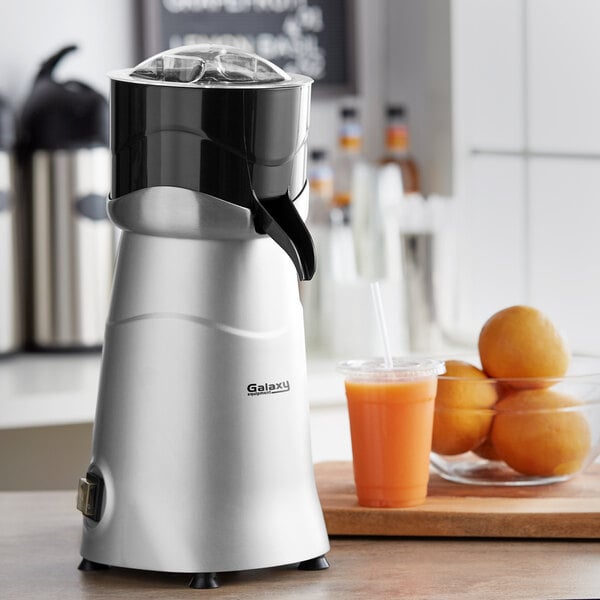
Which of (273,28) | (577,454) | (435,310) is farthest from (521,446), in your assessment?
(273,28)

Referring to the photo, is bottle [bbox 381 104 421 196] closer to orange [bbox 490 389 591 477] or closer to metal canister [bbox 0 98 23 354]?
metal canister [bbox 0 98 23 354]

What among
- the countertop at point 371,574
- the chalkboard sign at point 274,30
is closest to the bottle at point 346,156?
the chalkboard sign at point 274,30

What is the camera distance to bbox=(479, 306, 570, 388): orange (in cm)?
93

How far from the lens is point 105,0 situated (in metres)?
2.29

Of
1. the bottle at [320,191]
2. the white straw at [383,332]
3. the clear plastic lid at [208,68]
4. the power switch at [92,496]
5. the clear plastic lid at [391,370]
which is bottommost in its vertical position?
the power switch at [92,496]

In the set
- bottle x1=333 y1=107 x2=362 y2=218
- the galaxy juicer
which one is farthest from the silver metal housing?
bottle x1=333 y1=107 x2=362 y2=218

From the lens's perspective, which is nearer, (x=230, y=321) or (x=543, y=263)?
(x=230, y=321)

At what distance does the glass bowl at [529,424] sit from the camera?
0.92 meters

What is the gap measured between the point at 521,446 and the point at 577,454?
5 cm

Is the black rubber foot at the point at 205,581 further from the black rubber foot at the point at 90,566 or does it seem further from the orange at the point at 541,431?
the orange at the point at 541,431

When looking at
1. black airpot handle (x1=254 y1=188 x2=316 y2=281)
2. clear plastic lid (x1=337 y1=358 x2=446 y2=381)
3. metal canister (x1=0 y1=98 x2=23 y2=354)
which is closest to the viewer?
black airpot handle (x1=254 y1=188 x2=316 y2=281)

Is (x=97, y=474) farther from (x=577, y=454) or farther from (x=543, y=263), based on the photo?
(x=543, y=263)

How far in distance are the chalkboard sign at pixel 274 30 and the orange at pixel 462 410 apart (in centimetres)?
150

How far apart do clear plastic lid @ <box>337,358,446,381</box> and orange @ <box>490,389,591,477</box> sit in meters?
0.09
